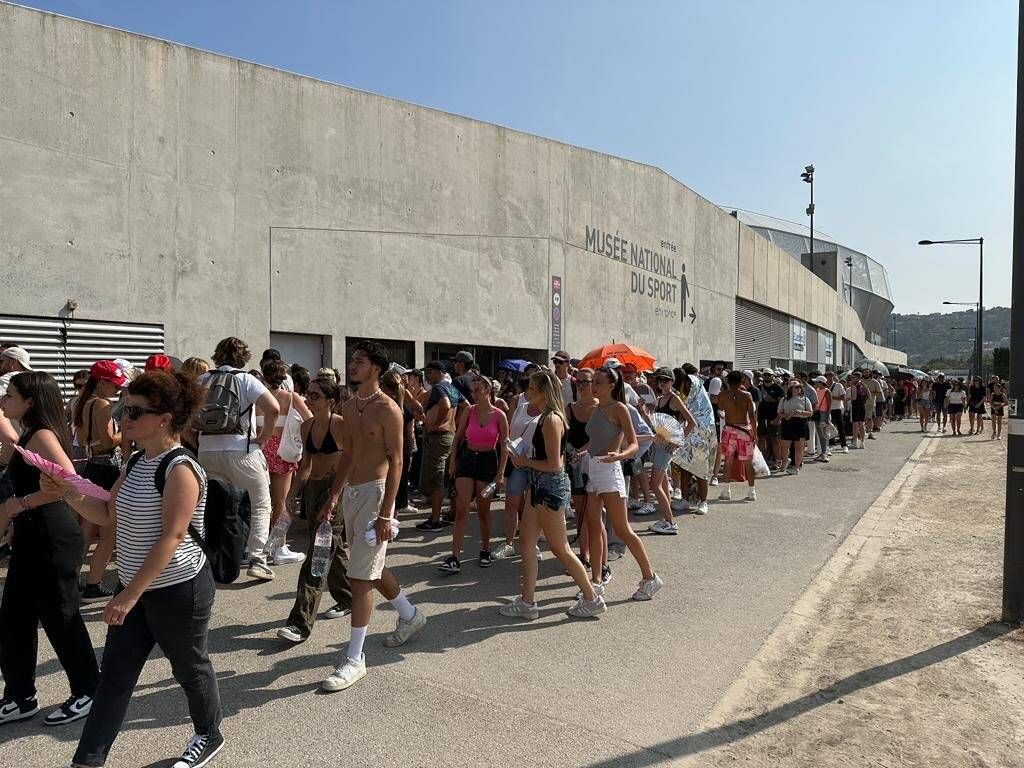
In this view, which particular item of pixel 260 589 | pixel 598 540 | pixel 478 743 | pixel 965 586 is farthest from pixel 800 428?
pixel 478 743

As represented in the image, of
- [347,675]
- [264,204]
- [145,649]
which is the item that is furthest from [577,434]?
[264,204]

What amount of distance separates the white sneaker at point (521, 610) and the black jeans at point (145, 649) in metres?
2.54

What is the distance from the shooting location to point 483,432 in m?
6.91

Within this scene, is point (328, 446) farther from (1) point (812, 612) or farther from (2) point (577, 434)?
(1) point (812, 612)

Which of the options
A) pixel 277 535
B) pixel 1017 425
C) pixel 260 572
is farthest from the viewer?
pixel 277 535

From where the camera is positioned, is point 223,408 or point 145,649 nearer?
point 145,649

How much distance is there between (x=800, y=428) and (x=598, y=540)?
918 cm

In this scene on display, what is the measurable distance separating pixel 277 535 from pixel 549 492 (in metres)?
2.82

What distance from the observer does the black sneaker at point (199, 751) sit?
126 inches

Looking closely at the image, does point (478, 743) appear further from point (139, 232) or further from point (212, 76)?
point (212, 76)

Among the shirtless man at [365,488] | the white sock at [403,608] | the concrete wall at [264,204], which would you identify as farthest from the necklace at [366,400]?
the concrete wall at [264,204]

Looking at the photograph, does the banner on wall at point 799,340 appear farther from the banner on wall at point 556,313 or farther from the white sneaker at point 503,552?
the white sneaker at point 503,552

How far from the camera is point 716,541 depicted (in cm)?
802

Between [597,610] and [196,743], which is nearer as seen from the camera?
[196,743]
